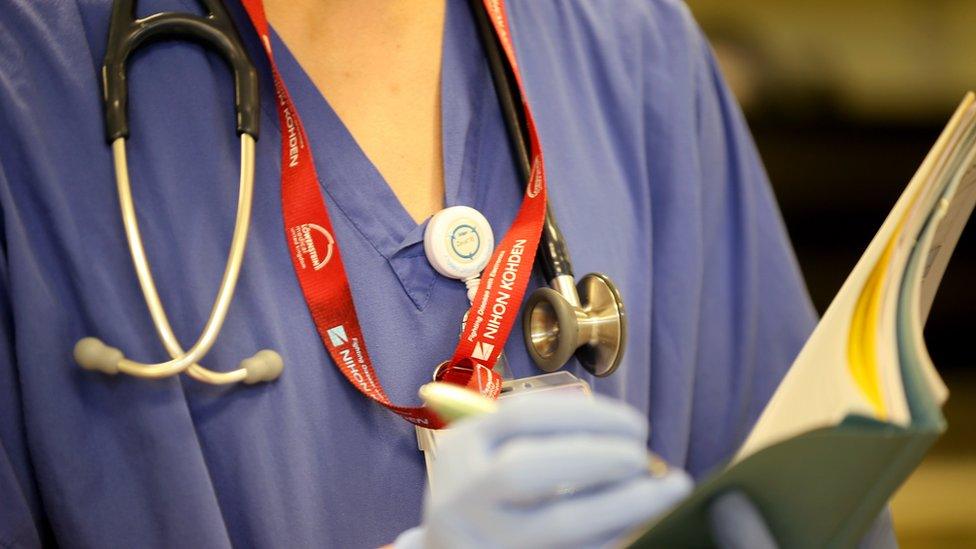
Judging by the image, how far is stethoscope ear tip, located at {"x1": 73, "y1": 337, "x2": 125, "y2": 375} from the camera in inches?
25.3

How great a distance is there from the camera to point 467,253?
76 cm

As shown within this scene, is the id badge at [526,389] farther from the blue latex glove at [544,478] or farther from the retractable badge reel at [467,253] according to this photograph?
the blue latex glove at [544,478]

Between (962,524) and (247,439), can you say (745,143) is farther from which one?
(962,524)

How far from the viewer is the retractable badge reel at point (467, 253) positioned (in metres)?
0.73

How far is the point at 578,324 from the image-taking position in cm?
71

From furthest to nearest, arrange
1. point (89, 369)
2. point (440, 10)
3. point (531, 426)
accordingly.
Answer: point (440, 10) < point (89, 369) < point (531, 426)

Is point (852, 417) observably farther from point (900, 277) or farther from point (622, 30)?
point (622, 30)

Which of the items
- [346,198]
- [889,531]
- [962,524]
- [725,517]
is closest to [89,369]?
[346,198]

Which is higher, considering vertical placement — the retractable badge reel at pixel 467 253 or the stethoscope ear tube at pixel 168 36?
the stethoscope ear tube at pixel 168 36

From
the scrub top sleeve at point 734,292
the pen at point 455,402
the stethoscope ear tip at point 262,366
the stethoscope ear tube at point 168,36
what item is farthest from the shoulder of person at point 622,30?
the pen at point 455,402

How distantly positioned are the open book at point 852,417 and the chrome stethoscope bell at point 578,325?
0.72ft

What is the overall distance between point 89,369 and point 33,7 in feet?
0.79

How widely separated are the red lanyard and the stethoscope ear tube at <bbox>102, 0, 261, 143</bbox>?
0.02m

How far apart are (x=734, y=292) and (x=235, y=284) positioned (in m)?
0.45
